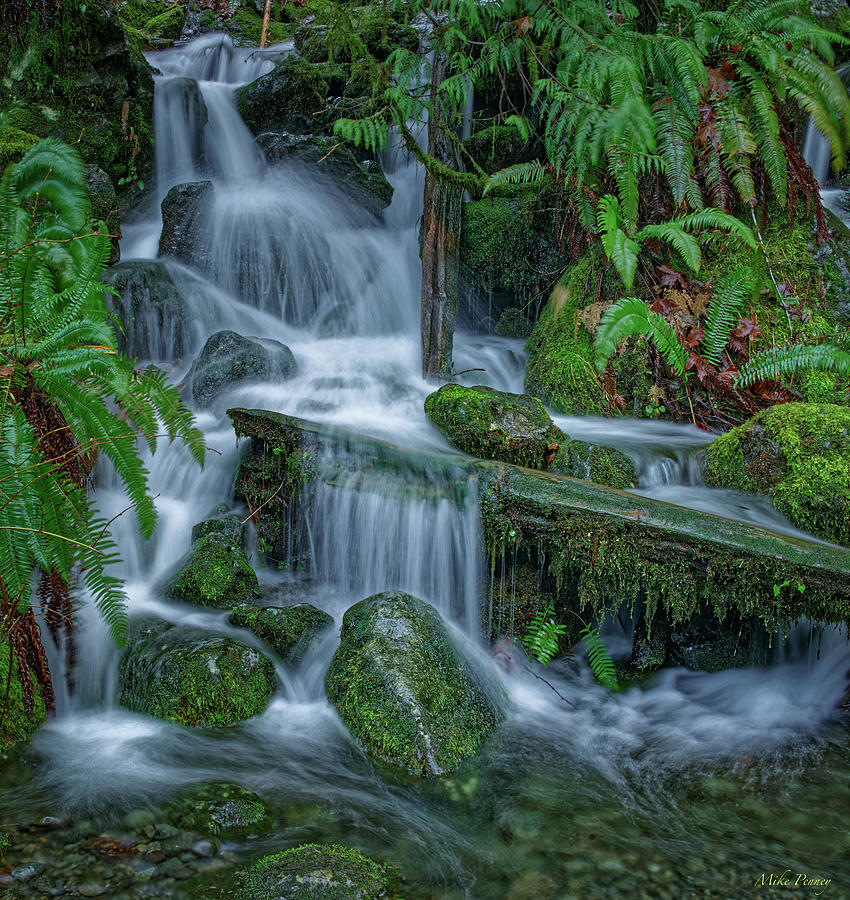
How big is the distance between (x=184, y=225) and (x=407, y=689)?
26.1 feet

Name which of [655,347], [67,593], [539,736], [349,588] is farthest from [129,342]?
[539,736]

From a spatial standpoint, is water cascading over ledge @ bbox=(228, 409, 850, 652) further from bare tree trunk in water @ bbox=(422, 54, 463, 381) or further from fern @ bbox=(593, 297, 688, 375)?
bare tree trunk in water @ bbox=(422, 54, 463, 381)

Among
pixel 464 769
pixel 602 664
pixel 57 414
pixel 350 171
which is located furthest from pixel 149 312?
pixel 464 769

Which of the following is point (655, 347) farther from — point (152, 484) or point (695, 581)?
point (152, 484)

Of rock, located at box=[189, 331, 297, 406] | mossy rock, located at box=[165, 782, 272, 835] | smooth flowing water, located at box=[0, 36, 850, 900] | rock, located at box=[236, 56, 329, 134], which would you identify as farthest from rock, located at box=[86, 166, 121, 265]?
mossy rock, located at box=[165, 782, 272, 835]

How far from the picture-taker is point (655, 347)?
6.30 m

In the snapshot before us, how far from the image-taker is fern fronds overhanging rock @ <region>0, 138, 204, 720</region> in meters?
2.61

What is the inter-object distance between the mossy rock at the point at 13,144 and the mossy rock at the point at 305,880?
795 cm

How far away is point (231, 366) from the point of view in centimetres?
689

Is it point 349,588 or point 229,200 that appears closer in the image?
point 349,588

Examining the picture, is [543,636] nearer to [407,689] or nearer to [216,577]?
[407,689]

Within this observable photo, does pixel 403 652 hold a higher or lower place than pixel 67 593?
lower

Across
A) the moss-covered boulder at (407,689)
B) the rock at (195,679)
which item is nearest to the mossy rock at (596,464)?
the moss-covered boulder at (407,689)

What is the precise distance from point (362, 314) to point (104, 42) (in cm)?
599
